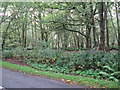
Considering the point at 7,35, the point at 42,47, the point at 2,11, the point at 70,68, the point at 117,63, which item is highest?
the point at 2,11

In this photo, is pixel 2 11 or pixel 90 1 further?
pixel 2 11

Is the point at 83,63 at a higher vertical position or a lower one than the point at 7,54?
lower

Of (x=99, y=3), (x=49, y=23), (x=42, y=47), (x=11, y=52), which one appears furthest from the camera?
(x=11, y=52)

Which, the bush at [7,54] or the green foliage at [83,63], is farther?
the bush at [7,54]

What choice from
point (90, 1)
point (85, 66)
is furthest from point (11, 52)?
point (90, 1)

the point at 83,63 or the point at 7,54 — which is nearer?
the point at 83,63

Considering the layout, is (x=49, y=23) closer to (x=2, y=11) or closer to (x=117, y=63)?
(x=117, y=63)

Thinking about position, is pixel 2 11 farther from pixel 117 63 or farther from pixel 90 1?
pixel 117 63

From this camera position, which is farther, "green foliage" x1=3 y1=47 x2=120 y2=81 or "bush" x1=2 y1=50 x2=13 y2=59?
"bush" x1=2 y1=50 x2=13 y2=59

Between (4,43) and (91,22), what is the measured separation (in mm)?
14329

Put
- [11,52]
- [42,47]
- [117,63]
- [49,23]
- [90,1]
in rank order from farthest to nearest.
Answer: [11,52] < [42,47] < [49,23] < [90,1] < [117,63]

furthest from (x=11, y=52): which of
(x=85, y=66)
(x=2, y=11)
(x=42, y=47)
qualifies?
(x=85, y=66)

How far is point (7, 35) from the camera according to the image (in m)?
19.1

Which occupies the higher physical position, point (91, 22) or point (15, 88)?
point (91, 22)
